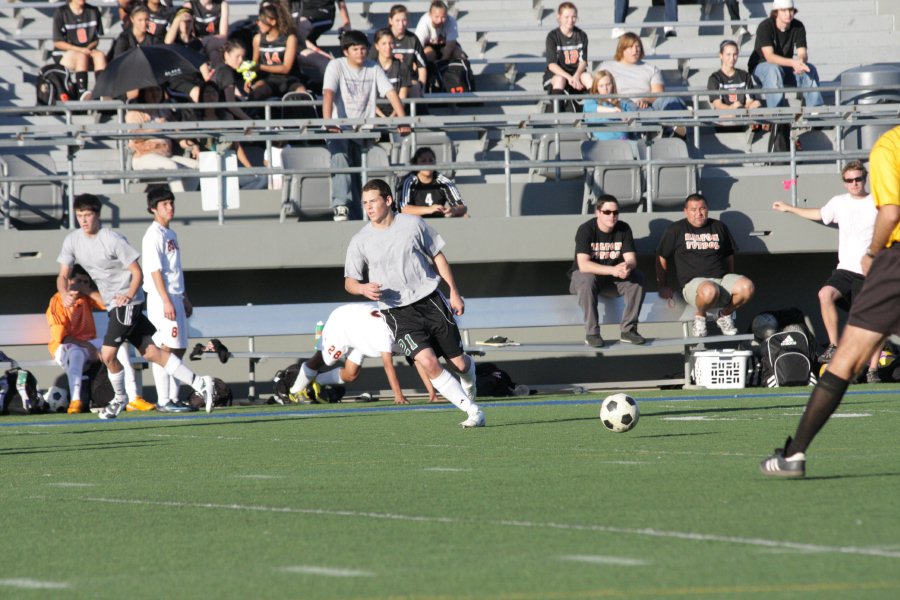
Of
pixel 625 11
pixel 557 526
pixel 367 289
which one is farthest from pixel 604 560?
pixel 625 11

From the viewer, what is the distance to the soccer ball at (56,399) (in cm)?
1563

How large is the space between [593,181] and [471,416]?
7.57 m

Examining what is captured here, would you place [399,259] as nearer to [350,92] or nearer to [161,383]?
[161,383]

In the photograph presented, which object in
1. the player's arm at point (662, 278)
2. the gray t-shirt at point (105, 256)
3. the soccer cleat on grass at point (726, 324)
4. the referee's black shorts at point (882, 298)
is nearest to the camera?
the referee's black shorts at point (882, 298)

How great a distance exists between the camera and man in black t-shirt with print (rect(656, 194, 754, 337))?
54.2 ft

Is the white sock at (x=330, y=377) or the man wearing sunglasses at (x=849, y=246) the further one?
the white sock at (x=330, y=377)

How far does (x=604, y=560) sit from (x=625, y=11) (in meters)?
19.6

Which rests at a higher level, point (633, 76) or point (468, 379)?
point (633, 76)

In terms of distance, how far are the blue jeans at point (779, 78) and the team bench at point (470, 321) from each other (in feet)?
12.6

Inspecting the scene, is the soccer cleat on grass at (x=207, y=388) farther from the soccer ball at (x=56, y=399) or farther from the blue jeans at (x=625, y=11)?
the blue jeans at (x=625, y=11)

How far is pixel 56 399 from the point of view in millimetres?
15695

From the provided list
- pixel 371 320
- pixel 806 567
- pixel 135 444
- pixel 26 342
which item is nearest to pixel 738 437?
pixel 135 444

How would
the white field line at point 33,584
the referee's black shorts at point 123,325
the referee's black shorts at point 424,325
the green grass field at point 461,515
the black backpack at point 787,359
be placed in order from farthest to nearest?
the black backpack at point 787,359
the referee's black shorts at point 123,325
the referee's black shorts at point 424,325
the white field line at point 33,584
the green grass field at point 461,515

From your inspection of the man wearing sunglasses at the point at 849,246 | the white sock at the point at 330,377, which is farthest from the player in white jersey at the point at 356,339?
the man wearing sunglasses at the point at 849,246
